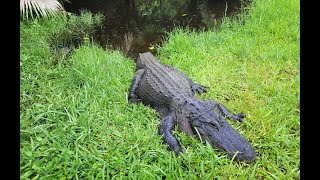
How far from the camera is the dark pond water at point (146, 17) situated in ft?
23.0

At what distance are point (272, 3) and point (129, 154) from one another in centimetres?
580

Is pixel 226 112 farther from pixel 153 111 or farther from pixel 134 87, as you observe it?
pixel 134 87

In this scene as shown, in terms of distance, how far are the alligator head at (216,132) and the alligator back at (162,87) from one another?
46 centimetres

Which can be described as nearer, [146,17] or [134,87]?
[134,87]

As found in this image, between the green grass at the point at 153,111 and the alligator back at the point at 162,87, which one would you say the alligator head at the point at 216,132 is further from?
the alligator back at the point at 162,87

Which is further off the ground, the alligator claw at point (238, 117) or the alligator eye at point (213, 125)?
the alligator eye at point (213, 125)

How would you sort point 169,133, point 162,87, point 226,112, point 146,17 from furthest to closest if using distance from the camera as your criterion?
point 146,17
point 162,87
point 226,112
point 169,133

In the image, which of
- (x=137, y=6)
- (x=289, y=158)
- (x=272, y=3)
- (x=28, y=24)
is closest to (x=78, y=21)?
(x=28, y=24)

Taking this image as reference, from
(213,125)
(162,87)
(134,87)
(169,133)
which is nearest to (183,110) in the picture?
(169,133)

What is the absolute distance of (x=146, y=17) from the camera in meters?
8.45

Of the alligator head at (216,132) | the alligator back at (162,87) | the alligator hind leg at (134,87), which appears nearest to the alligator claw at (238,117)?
the alligator head at (216,132)

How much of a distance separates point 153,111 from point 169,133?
738 mm

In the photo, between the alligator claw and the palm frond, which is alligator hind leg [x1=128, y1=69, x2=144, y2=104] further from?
the palm frond

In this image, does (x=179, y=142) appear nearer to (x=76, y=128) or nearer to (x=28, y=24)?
(x=76, y=128)
